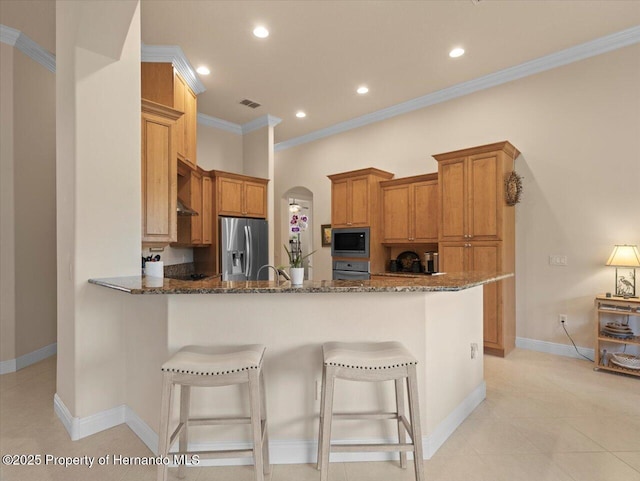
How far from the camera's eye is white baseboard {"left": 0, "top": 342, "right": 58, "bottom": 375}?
3.38m

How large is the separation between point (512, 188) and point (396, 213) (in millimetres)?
1529

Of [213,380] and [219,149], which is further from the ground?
[219,149]

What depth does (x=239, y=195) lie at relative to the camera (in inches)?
207

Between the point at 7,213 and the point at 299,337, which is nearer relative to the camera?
the point at 299,337

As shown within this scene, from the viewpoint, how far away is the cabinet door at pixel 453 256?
408 centimetres

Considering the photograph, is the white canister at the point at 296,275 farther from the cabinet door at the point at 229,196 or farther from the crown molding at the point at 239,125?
the crown molding at the point at 239,125

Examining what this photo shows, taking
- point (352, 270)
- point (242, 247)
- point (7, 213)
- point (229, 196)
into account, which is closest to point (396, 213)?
point (352, 270)

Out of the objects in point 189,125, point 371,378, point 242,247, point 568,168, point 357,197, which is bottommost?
point 371,378

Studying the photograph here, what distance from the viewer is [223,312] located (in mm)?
2012

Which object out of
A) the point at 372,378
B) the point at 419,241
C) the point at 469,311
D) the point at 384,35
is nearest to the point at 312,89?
the point at 384,35

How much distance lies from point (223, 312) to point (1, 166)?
3.19 meters

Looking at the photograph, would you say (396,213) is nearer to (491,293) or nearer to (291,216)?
(491,293)

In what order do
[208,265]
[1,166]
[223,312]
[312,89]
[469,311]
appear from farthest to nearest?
[208,265] → [312,89] → [1,166] → [469,311] → [223,312]

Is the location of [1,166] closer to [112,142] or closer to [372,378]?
[112,142]
